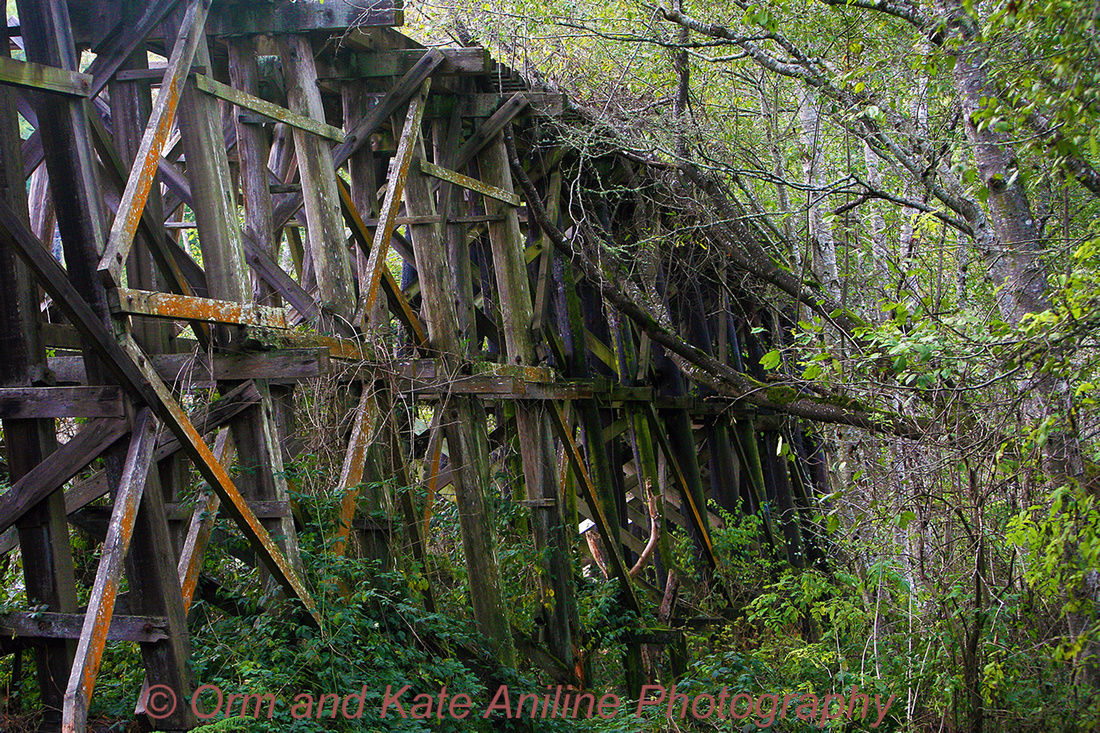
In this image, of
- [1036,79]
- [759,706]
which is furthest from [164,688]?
[1036,79]

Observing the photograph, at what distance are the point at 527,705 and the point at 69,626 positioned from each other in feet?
8.54

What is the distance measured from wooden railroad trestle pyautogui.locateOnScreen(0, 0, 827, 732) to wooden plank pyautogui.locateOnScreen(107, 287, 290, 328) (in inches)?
0.4

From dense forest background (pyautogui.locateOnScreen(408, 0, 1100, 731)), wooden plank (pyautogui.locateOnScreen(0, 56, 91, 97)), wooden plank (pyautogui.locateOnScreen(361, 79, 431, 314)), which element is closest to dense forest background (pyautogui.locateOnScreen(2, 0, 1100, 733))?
dense forest background (pyautogui.locateOnScreen(408, 0, 1100, 731))

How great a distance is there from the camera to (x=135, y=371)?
345cm

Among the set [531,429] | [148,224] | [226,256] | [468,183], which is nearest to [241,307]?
[226,256]

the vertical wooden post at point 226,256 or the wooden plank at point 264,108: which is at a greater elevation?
the wooden plank at point 264,108

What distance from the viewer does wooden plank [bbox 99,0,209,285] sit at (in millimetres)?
3410

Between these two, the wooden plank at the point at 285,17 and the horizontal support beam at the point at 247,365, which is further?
the wooden plank at the point at 285,17

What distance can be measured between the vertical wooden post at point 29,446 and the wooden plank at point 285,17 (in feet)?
3.96

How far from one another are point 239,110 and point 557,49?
3.97m

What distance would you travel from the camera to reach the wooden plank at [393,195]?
508 centimetres

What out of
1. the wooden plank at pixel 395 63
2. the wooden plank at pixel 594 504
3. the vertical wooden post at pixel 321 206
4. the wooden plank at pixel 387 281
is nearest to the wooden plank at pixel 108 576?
the vertical wooden post at pixel 321 206

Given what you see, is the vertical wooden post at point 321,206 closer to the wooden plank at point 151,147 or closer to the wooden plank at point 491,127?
the wooden plank at point 151,147

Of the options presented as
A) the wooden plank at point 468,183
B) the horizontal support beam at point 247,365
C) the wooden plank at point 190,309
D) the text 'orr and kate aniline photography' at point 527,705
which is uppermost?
the wooden plank at point 468,183
